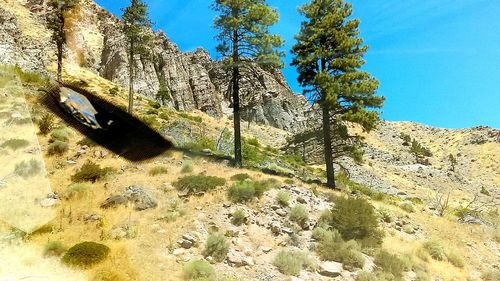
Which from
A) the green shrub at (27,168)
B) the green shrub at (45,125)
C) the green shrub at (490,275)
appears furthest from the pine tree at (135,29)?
the green shrub at (490,275)

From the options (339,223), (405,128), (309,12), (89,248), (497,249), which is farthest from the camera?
(405,128)

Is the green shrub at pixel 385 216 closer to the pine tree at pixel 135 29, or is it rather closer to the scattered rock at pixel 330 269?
the scattered rock at pixel 330 269

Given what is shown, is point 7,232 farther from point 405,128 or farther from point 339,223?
point 405,128

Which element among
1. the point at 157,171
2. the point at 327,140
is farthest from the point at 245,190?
the point at 327,140

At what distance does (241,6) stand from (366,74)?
8474 millimetres

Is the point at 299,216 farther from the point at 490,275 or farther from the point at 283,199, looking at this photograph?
the point at 490,275

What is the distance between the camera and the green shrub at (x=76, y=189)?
47.0 ft

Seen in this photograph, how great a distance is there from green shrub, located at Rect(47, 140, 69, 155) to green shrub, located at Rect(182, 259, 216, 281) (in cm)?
1199

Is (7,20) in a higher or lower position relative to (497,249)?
higher

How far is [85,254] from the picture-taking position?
10.2 metres

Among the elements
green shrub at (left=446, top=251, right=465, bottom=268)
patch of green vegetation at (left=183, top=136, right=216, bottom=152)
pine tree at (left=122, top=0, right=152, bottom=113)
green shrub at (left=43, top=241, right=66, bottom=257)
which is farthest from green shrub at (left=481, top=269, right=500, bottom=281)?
pine tree at (left=122, top=0, right=152, bottom=113)

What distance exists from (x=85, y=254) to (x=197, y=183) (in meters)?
6.13

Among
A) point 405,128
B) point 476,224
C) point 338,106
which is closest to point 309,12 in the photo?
point 338,106

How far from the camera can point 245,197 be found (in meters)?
15.3
